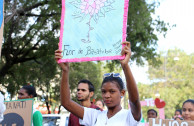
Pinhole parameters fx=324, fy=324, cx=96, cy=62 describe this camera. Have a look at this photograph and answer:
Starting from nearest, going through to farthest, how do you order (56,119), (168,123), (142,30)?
(168,123) → (56,119) → (142,30)

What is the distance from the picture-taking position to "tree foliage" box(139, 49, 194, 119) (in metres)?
47.2

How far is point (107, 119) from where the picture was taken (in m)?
2.96

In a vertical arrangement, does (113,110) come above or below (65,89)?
below

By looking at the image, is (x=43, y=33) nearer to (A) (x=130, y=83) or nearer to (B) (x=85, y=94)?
(B) (x=85, y=94)

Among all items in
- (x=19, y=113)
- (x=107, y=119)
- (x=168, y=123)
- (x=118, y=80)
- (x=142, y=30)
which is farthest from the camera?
(x=142, y=30)

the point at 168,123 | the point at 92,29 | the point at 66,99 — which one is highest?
the point at 92,29

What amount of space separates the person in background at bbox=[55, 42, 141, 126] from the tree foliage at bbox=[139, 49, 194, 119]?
43505mm

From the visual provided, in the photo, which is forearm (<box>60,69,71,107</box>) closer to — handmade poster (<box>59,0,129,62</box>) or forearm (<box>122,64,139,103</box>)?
handmade poster (<box>59,0,129,62</box>)

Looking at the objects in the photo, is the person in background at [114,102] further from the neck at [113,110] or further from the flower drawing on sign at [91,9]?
the flower drawing on sign at [91,9]

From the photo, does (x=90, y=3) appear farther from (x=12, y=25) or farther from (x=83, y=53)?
(x=12, y=25)

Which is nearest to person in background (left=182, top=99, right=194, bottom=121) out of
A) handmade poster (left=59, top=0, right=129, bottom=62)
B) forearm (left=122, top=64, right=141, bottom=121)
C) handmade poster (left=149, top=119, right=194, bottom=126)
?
handmade poster (left=149, top=119, right=194, bottom=126)

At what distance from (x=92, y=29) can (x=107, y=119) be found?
89cm

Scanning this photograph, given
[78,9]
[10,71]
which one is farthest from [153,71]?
[78,9]

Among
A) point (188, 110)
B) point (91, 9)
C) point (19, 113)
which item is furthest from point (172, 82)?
point (91, 9)
